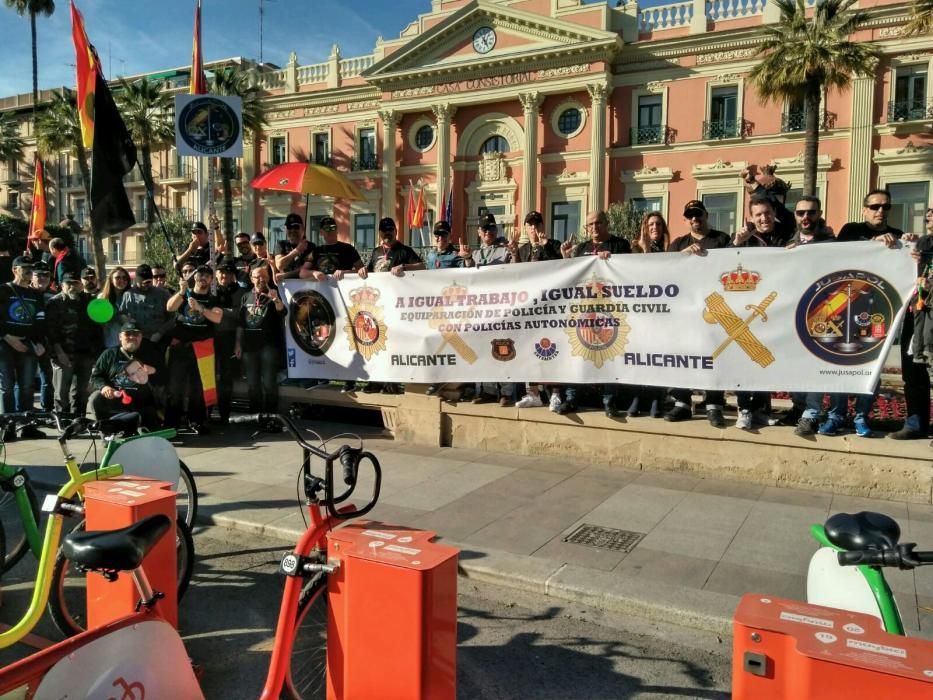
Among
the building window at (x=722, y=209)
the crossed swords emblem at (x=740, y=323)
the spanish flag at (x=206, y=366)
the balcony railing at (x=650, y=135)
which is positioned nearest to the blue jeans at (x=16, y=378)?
the spanish flag at (x=206, y=366)

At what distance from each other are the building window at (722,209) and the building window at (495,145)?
1078cm

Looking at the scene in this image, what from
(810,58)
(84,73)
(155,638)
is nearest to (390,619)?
(155,638)

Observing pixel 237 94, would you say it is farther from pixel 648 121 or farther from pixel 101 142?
pixel 101 142

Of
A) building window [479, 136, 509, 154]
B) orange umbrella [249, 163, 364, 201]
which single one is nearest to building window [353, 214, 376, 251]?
building window [479, 136, 509, 154]

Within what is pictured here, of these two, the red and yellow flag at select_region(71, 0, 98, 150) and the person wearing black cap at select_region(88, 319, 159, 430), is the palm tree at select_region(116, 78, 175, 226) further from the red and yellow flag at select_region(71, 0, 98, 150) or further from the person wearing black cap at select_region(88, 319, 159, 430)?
the person wearing black cap at select_region(88, 319, 159, 430)

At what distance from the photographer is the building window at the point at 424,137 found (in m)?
39.1

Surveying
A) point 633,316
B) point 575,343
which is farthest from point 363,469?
point 633,316

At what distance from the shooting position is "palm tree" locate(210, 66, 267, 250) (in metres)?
38.9

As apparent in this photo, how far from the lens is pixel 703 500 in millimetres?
5852

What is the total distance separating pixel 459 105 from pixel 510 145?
354 cm

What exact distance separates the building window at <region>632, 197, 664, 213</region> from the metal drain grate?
2998 cm

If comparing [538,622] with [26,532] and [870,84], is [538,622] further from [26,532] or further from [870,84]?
[870,84]

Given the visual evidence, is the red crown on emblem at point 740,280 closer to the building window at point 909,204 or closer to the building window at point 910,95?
the building window at point 909,204

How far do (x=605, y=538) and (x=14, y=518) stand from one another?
390 cm
